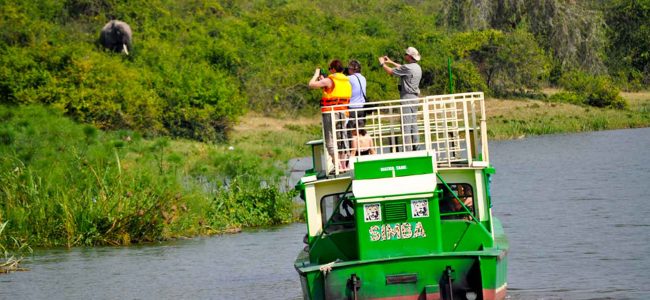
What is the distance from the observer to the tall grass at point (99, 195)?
2312 cm

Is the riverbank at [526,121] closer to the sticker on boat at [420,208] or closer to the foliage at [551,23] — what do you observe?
the foliage at [551,23]

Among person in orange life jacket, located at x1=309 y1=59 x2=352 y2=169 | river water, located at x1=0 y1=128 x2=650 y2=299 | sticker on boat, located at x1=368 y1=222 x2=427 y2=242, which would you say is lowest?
river water, located at x1=0 y1=128 x2=650 y2=299

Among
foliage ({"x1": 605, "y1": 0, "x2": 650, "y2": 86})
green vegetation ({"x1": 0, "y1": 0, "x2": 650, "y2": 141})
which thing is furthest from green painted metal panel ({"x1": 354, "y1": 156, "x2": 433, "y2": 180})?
foliage ({"x1": 605, "y1": 0, "x2": 650, "y2": 86})

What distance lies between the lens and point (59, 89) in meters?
40.9

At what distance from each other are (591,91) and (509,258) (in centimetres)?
3622

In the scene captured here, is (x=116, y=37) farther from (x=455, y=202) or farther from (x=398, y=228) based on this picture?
(x=398, y=228)

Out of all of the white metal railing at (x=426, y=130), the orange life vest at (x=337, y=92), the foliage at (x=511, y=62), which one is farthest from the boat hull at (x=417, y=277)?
the foliage at (x=511, y=62)

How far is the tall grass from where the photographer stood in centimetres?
2312

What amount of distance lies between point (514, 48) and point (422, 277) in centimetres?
4456

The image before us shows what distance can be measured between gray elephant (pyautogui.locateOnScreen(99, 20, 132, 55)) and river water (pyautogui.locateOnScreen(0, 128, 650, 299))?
2330cm

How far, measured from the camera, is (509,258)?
20.7 metres

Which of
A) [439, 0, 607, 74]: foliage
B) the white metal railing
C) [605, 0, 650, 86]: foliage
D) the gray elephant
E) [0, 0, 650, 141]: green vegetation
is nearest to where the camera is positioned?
the white metal railing

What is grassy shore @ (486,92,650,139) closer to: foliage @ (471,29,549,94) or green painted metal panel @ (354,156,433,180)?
foliage @ (471,29,549,94)

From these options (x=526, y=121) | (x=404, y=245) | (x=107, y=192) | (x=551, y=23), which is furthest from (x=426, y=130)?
(x=551, y=23)
